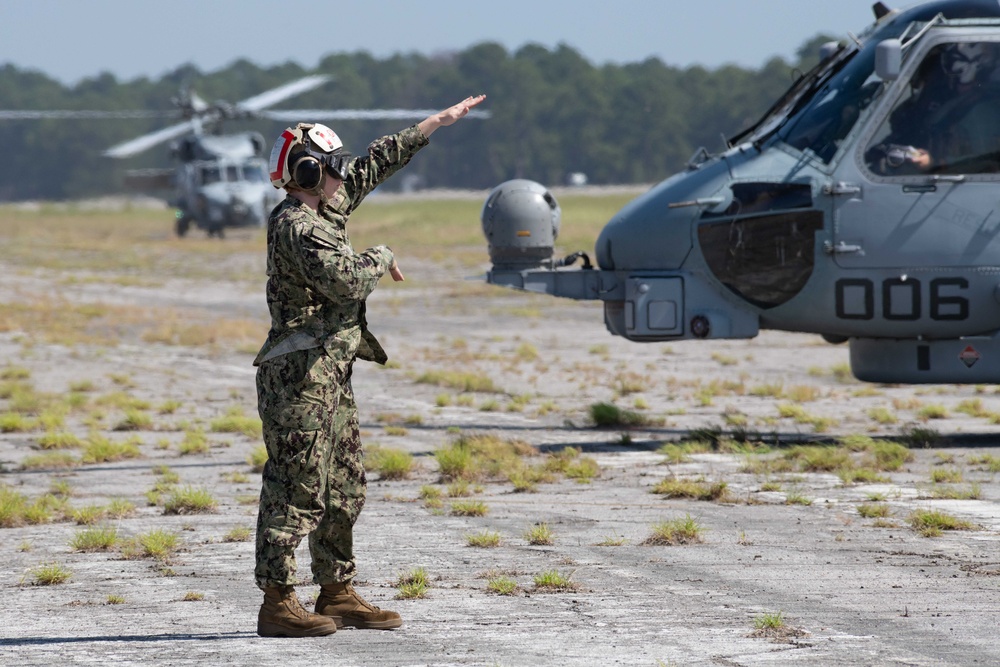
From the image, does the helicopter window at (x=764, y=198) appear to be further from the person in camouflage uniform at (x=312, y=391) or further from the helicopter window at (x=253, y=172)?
the helicopter window at (x=253, y=172)

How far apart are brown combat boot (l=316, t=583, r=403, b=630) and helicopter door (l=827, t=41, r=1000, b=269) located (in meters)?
5.93

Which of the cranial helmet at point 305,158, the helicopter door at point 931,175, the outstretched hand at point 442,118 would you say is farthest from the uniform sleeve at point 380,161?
the helicopter door at point 931,175

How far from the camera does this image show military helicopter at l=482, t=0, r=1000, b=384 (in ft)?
37.0

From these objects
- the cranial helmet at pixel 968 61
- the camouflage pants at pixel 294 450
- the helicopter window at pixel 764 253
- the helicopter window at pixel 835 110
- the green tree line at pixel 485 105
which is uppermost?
the green tree line at pixel 485 105

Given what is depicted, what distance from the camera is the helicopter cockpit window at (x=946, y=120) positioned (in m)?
11.3

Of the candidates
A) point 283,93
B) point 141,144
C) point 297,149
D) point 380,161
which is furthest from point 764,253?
point 141,144

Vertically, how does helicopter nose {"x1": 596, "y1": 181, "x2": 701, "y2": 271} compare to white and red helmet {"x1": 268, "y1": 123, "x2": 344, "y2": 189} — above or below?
below

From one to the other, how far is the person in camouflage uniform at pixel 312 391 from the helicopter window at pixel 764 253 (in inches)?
215

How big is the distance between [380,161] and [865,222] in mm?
5391

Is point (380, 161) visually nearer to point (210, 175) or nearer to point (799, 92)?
point (799, 92)

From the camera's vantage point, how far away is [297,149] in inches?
254

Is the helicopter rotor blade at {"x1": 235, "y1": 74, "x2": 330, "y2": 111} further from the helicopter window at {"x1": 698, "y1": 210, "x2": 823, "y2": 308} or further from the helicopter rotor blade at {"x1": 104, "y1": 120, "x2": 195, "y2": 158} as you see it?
the helicopter window at {"x1": 698, "y1": 210, "x2": 823, "y2": 308}

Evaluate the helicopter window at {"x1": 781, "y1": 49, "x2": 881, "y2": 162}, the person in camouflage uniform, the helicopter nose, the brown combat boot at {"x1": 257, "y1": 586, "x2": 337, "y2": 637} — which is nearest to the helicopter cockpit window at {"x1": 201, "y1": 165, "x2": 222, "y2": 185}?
the helicopter nose

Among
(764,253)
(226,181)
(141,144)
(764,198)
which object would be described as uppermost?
(141,144)
